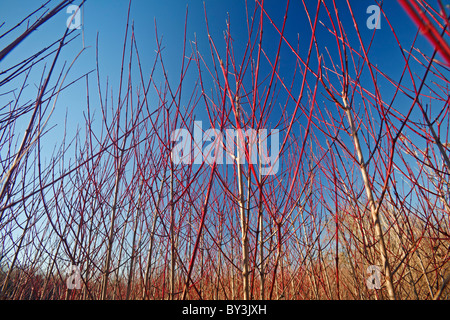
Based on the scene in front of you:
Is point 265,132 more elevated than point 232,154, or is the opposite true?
point 265,132

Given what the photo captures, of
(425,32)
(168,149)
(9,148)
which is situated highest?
(9,148)

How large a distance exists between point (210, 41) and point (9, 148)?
1.76 meters

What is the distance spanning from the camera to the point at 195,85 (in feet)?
5.37
